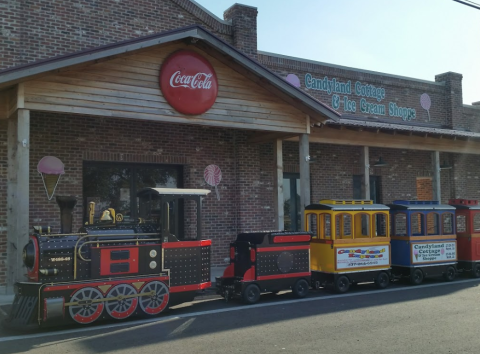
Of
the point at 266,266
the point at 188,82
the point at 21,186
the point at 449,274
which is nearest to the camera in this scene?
the point at 21,186

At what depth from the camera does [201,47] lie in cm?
1036

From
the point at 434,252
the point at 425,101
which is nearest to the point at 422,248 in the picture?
the point at 434,252

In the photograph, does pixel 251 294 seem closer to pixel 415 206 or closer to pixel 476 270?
pixel 415 206

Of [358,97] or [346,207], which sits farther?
Answer: [358,97]

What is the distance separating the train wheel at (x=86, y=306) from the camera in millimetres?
7168

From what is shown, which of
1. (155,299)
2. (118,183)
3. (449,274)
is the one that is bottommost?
(449,274)

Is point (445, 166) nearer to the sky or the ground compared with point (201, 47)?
nearer to the ground

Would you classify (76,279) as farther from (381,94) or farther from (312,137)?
(381,94)

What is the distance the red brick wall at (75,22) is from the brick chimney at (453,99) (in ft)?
36.6

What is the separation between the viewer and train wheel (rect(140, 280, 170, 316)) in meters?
7.79

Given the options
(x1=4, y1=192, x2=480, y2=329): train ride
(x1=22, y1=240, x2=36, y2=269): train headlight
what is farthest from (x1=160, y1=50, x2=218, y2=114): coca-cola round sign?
(x1=22, y1=240, x2=36, y2=269): train headlight

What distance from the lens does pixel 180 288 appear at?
8203mm

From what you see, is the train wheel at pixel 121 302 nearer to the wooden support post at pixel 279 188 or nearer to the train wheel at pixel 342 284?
the train wheel at pixel 342 284

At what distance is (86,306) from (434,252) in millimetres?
8162
